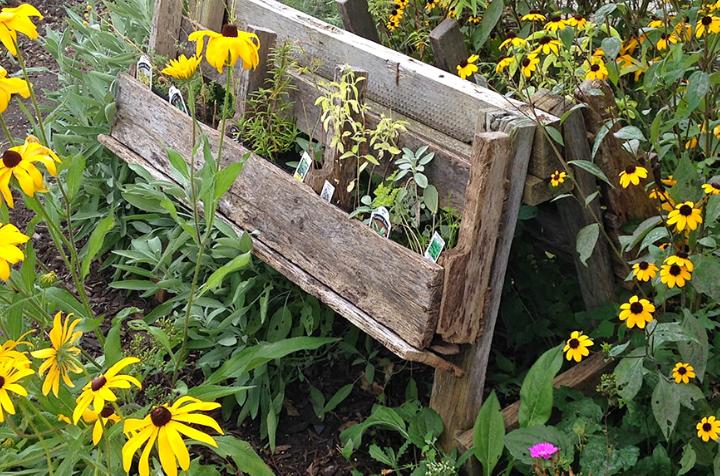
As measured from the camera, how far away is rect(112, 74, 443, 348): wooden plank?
2.07m

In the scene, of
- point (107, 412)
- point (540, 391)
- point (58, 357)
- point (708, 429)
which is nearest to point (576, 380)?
point (540, 391)

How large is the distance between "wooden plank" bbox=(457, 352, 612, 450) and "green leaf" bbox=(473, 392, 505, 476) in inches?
4.0

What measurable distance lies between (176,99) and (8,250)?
1.47 metres

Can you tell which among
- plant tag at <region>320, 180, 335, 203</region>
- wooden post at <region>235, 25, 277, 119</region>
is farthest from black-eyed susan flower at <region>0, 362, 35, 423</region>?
wooden post at <region>235, 25, 277, 119</region>

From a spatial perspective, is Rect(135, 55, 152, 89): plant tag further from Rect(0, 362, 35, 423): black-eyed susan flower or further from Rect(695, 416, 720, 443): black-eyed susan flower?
Rect(695, 416, 720, 443): black-eyed susan flower

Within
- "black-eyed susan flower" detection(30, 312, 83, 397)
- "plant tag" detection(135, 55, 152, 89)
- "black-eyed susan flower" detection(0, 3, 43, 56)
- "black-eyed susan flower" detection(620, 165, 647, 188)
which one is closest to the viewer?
"black-eyed susan flower" detection(30, 312, 83, 397)

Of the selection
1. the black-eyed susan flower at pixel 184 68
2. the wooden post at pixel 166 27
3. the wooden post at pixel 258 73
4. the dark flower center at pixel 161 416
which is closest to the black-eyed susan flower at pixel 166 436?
the dark flower center at pixel 161 416

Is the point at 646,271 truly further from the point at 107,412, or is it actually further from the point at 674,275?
the point at 107,412

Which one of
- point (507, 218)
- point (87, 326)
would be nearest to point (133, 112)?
point (87, 326)

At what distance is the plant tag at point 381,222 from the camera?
2.20 metres

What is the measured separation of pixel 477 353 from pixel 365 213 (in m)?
0.47

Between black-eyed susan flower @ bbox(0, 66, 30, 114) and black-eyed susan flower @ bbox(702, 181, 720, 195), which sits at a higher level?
black-eyed susan flower @ bbox(702, 181, 720, 195)

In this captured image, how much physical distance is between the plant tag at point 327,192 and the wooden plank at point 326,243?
0.02 meters

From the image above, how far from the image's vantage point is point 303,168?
2.44m
